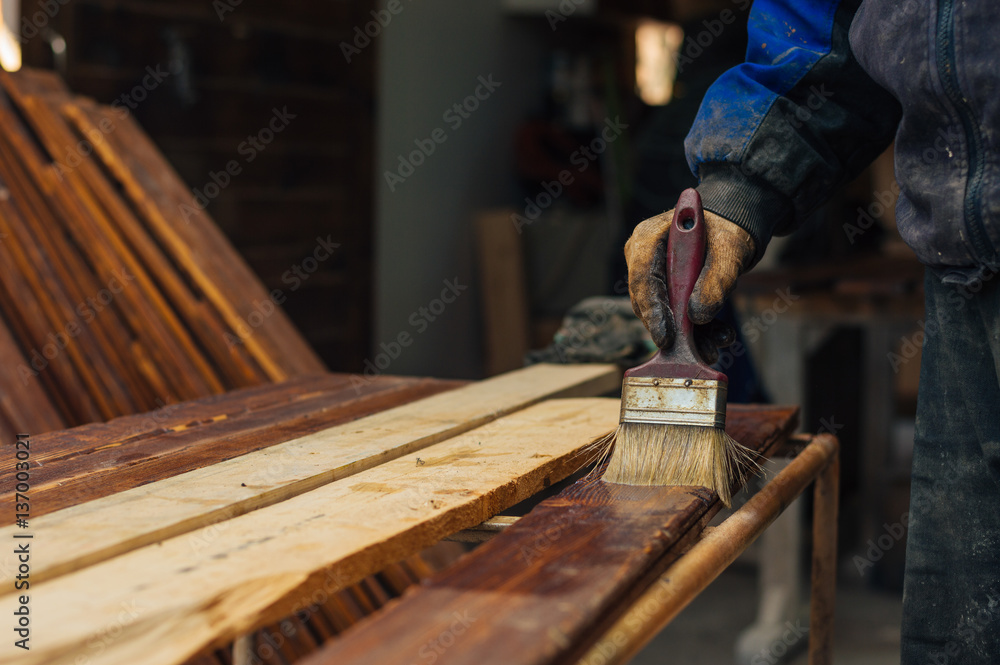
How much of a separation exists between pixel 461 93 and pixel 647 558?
4713 millimetres

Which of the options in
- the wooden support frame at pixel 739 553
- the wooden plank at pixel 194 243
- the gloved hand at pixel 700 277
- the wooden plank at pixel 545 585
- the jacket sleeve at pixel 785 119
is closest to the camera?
the wooden plank at pixel 545 585

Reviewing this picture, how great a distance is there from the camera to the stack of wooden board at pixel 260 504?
73 centimetres

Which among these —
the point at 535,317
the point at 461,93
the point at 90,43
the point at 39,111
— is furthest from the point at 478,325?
the point at 39,111

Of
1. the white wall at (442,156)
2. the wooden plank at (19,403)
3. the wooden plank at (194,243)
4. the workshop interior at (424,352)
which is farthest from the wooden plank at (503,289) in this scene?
the wooden plank at (19,403)

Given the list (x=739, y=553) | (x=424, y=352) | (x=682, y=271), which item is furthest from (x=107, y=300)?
(x=424, y=352)

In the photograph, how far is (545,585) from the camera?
2.59ft

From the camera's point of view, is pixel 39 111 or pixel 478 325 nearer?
pixel 39 111

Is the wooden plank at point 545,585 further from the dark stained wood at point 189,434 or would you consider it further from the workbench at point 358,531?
the dark stained wood at point 189,434

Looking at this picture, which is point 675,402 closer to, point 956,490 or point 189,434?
point 956,490

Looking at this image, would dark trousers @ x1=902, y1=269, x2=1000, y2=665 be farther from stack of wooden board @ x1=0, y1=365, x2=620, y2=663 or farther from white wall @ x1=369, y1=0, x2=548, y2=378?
white wall @ x1=369, y1=0, x2=548, y2=378

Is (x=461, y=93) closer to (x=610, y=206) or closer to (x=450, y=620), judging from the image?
(x=610, y=206)

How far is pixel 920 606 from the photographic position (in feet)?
4.15

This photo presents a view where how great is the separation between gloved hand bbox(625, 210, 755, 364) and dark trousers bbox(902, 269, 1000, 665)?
0.27 meters

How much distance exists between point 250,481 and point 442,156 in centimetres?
428
